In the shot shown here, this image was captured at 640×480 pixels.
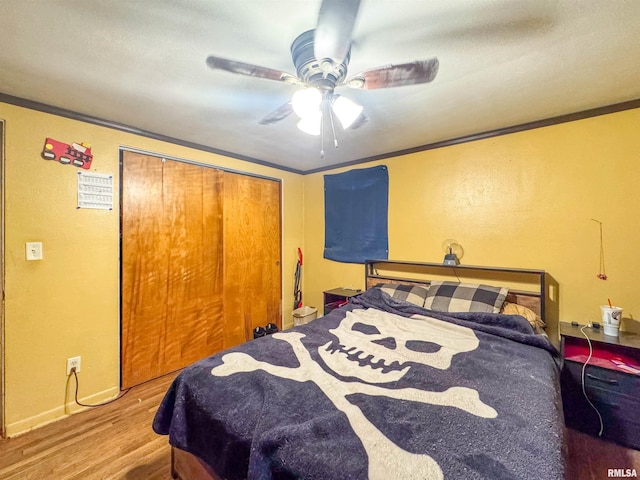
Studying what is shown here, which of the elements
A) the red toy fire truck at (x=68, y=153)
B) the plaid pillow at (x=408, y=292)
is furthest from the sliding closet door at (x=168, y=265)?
the plaid pillow at (x=408, y=292)

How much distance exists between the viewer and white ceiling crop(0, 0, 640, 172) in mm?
1158

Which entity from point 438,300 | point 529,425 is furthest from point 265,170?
point 529,425

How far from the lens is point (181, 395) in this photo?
1.34 m

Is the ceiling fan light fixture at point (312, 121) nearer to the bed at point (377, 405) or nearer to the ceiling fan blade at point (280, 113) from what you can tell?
the ceiling fan blade at point (280, 113)

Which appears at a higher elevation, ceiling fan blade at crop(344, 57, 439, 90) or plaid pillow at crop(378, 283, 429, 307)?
ceiling fan blade at crop(344, 57, 439, 90)

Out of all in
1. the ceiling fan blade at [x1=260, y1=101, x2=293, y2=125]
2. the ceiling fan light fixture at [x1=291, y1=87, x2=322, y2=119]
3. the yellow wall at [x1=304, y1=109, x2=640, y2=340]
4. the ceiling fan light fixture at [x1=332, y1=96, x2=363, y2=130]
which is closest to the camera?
the ceiling fan light fixture at [x1=291, y1=87, x2=322, y2=119]

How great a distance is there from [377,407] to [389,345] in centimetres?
67

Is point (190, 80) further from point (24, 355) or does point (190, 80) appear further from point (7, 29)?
point (24, 355)

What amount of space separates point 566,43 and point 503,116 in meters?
0.85

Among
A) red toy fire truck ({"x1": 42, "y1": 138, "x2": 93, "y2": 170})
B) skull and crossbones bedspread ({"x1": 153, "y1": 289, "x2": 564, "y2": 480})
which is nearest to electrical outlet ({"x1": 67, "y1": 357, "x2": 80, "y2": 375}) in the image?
skull and crossbones bedspread ({"x1": 153, "y1": 289, "x2": 564, "y2": 480})

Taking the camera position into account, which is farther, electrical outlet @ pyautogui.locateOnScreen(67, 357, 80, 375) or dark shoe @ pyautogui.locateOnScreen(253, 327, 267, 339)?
dark shoe @ pyautogui.locateOnScreen(253, 327, 267, 339)

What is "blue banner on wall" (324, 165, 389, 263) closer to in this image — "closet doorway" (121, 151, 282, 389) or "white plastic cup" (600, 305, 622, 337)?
"closet doorway" (121, 151, 282, 389)

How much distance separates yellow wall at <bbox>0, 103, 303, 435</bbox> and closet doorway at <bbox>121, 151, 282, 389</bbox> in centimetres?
13

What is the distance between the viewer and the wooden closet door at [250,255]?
3127 millimetres
